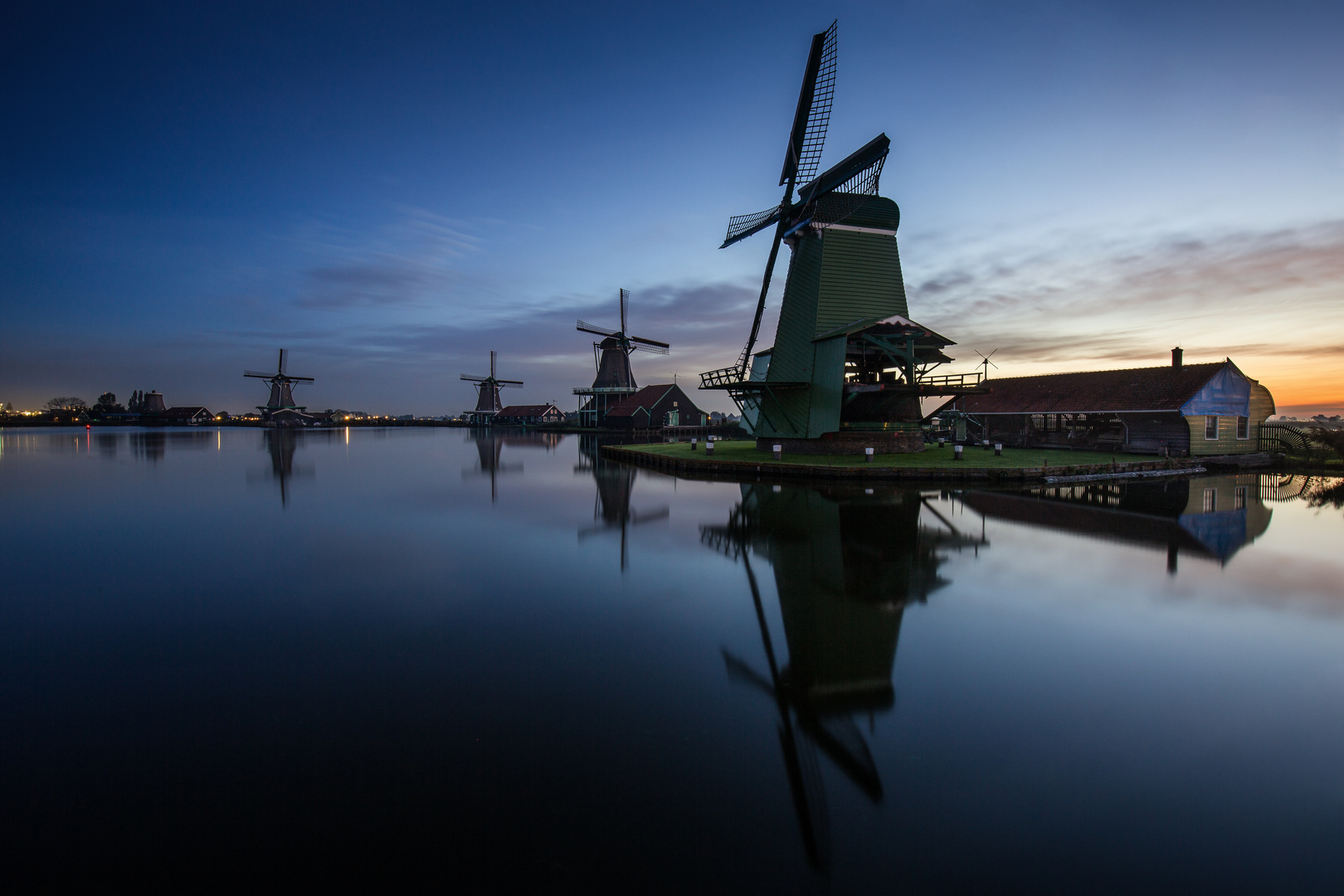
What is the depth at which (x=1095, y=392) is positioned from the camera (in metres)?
24.9

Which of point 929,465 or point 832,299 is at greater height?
point 832,299

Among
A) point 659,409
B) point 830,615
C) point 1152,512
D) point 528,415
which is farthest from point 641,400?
point 830,615

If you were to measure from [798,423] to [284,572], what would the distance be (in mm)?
17656

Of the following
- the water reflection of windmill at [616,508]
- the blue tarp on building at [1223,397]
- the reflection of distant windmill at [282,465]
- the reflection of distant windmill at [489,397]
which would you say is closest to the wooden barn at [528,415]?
the reflection of distant windmill at [489,397]

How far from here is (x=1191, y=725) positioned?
3734 mm

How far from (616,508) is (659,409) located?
144 ft

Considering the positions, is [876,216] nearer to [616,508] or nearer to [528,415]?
[616,508]

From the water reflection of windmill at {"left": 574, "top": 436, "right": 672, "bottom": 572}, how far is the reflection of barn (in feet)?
24.2

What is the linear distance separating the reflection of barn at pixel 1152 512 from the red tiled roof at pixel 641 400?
Result: 141ft

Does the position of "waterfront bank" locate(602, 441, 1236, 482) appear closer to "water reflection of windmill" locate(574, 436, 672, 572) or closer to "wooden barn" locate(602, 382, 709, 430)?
"water reflection of windmill" locate(574, 436, 672, 572)

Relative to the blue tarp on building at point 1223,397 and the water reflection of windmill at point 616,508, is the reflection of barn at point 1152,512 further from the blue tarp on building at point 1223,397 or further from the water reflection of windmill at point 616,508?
the water reflection of windmill at point 616,508

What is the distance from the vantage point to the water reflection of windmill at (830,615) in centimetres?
334

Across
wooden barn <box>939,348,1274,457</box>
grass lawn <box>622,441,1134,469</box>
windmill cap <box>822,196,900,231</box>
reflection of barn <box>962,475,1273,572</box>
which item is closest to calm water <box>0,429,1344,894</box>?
reflection of barn <box>962,475,1273,572</box>

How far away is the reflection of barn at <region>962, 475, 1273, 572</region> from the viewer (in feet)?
30.9
